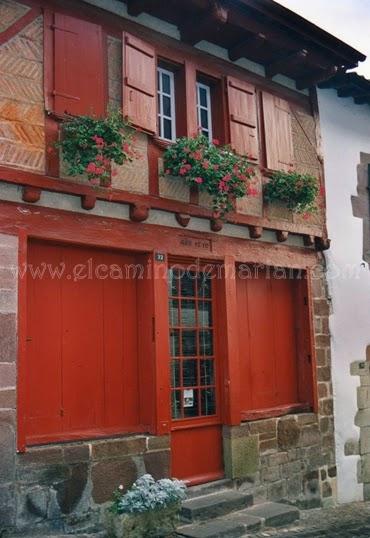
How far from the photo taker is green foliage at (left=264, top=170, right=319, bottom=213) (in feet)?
25.6

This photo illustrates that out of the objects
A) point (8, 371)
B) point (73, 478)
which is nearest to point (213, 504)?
point (73, 478)

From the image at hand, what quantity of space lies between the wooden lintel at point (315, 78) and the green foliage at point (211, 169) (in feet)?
7.11

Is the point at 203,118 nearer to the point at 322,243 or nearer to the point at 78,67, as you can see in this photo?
the point at 78,67

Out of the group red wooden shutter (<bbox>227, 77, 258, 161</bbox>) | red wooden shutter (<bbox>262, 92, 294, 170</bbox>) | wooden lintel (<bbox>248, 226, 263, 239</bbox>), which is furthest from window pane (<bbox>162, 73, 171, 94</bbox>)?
wooden lintel (<bbox>248, 226, 263, 239</bbox>)

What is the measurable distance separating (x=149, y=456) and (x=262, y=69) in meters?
5.18

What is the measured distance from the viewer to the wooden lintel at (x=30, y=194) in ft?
18.3

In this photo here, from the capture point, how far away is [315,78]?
28.0 feet

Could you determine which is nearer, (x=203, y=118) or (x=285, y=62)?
(x=203, y=118)

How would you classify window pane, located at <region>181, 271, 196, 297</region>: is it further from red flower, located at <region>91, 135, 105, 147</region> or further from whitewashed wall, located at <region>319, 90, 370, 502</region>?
whitewashed wall, located at <region>319, 90, 370, 502</region>

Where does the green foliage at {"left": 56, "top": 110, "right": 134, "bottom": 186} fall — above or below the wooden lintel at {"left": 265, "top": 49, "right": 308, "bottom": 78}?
below

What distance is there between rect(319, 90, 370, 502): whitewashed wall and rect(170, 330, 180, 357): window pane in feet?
8.80

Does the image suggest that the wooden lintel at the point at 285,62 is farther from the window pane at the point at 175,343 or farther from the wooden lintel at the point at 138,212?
the window pane at the point at 175,343

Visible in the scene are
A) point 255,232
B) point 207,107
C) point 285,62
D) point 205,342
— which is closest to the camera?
point 205,342

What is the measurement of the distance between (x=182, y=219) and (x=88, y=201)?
1.25 metres
